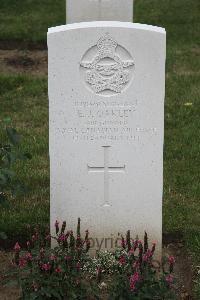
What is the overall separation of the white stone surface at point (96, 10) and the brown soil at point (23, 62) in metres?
1.29

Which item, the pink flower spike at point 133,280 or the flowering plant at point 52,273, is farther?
the flowering plant at point 52,273

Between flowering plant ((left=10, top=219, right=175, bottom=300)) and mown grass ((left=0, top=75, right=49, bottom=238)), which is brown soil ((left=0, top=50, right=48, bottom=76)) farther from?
flowering plant ((left=10, top=219, right=175, bottom=300))

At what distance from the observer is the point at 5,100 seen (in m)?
8.68

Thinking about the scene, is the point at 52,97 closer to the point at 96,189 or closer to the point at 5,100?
the point at 96,189

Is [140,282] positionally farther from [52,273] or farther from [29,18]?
[29,18]

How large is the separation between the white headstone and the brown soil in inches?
194

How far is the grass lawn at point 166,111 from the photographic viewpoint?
571 centimetres

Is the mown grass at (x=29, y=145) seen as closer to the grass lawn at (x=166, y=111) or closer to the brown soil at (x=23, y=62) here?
the grass lawn at (x=166, y=111)

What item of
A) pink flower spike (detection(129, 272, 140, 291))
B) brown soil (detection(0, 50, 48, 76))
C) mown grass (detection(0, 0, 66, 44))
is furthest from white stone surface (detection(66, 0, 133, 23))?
pink flower spike (detection(129, 272, 140, 291))

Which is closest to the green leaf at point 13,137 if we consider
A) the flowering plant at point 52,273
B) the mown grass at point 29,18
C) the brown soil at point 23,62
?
the flowering plant at point 52,273

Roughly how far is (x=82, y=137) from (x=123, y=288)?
108cm

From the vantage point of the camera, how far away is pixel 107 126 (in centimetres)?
483

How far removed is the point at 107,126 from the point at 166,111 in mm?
3401

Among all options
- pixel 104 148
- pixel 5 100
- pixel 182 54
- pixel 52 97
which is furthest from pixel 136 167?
pixel 182 54
